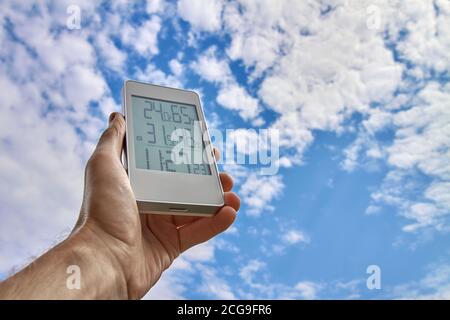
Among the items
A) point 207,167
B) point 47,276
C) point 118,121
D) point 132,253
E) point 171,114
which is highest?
point 171,114

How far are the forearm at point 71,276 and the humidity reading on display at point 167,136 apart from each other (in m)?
0.72

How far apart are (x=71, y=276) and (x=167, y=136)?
3.90 ft

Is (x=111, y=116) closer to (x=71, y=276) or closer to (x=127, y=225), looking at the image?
(x=127, y=225)

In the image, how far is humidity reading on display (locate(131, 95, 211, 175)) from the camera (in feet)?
7.66

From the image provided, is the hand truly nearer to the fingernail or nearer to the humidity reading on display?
the fingernail

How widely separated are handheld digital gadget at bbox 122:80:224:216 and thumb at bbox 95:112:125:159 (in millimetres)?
75

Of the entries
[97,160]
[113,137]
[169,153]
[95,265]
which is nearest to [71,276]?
[95,265]

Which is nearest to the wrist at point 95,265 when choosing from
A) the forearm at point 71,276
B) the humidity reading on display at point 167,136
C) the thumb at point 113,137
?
the forearm at point 71,276

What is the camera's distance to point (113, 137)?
2.16 metres
